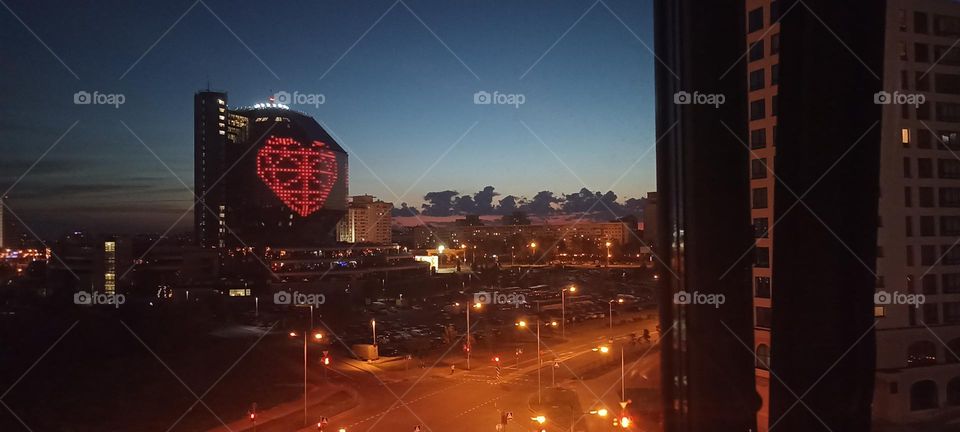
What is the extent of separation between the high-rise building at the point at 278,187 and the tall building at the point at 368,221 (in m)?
8.89

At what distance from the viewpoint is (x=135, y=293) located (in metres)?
22.0

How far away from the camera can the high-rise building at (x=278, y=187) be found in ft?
80.7

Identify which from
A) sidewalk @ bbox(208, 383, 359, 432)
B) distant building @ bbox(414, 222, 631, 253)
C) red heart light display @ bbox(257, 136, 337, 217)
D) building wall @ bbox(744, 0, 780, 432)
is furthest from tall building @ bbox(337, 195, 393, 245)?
building wall @ bbox(744, 0, 780, 432)

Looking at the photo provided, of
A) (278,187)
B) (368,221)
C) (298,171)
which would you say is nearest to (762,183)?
(298,171)

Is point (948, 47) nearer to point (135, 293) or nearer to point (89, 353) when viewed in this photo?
point (89, 353)

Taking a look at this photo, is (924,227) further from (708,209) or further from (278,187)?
(278,187)

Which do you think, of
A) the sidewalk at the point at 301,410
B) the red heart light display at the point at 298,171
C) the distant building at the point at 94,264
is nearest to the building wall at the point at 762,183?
the sidewalk at the point at 301,410

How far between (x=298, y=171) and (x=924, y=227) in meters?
22.1

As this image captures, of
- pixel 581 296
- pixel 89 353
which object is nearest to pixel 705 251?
pixel 89 353

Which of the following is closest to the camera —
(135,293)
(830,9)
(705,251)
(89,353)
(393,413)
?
(830,9)

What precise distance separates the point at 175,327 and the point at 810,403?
15.9 m

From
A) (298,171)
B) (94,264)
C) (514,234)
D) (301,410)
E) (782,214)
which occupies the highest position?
(298,171)

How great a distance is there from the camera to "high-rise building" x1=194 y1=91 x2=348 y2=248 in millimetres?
24609

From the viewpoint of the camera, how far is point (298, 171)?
24.8 metres
